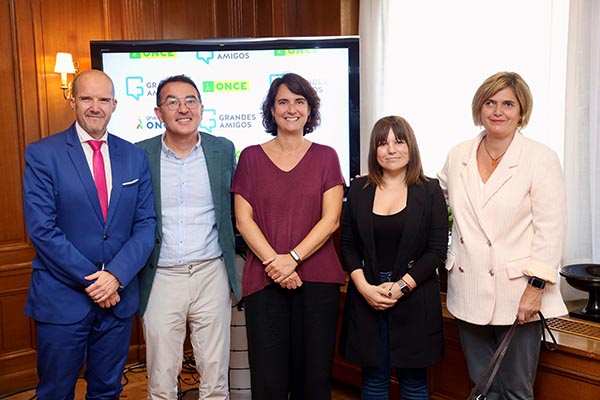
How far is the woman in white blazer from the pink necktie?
1.35 m

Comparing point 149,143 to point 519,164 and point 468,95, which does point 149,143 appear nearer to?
point 519,164

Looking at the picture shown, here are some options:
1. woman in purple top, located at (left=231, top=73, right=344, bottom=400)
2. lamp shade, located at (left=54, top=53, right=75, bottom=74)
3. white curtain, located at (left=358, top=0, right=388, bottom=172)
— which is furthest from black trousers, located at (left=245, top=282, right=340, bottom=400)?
lamp shade, located at (left=54, top=53, right=75, bottom=74)

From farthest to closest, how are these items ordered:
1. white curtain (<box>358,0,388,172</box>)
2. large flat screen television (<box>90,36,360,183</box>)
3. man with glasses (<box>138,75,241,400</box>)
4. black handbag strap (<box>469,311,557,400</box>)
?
white curtain (<box>358,0,388,172</box>) → large flat screen television (<box>90,36,360,183</box>) → man with glasses (<box>138,75,241,400</box>) → black handbag strap (<box>469,311,557,400</box>)

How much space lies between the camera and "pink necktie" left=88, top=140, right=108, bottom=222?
2.46 metres

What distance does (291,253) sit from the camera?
245cm

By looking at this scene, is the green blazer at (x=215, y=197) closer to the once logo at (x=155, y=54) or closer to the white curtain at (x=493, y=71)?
the once logo at (x=155, y=54)

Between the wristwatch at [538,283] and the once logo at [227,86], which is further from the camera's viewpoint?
the once logo at [227,86]

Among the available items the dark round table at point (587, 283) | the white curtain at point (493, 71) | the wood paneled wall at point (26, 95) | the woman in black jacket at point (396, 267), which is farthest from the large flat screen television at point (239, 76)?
the dark round table at point (587, 283)

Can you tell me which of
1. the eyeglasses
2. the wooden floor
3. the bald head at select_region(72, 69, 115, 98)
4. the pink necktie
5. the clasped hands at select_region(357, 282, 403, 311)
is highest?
the bald head at select_region(72, 69, 115, 98)

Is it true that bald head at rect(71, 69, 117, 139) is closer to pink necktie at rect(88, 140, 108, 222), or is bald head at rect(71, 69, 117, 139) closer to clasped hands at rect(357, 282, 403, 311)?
pink necktie at rect(88, 140, 108, 222)

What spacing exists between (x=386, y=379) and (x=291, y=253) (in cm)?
61

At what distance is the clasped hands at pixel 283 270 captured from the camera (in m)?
2.42

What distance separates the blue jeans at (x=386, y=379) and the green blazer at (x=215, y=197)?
2.09 ft

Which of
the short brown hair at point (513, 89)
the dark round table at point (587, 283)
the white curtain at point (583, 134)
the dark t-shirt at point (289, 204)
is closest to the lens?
the short brown hair at point (513, 89)
